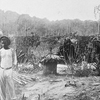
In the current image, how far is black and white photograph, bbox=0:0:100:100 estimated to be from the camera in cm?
281

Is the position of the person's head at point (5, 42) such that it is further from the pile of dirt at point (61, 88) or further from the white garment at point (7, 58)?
the pile of dirt at point (61, 88)

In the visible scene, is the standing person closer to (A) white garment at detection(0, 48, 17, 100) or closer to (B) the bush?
(A) white garment at detection(0, 48, 17, 100)

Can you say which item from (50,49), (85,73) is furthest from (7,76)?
(85,73)

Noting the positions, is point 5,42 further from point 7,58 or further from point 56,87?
point 56,87

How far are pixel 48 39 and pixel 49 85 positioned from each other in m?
0.84

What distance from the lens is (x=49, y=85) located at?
2.86 m

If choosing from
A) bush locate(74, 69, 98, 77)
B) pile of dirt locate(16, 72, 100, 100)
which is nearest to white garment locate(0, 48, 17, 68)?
pile of dirt locate(16, 72, 100, 100)

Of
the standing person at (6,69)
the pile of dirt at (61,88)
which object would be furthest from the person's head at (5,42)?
the pile of dirt at (61,88)

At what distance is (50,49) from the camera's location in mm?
3291

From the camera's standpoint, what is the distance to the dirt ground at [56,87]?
266cm

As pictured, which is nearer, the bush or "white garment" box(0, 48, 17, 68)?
"white garment" box(0, 48, 17, 68)

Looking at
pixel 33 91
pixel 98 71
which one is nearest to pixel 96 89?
pixel 98 71

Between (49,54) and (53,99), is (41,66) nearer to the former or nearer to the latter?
(49,54)

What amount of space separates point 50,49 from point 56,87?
0.71 meters
